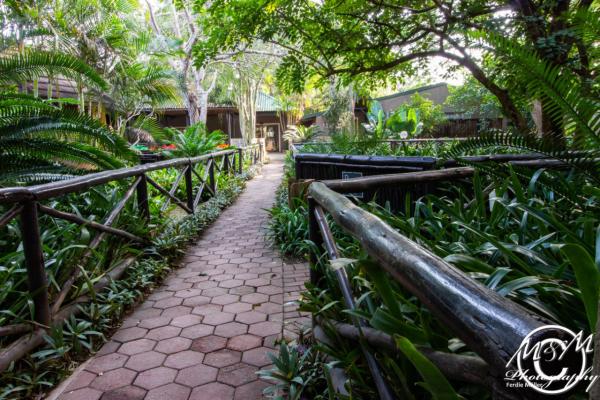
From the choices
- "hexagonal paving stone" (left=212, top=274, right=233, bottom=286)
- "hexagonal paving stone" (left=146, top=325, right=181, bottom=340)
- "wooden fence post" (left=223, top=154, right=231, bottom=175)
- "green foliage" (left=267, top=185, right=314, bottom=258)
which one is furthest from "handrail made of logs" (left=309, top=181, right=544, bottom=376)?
"wooden fence post" (left=223, top=154, right=231, bottom=175)

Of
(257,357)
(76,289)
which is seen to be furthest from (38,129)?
(257,357)

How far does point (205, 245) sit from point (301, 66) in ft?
8.66

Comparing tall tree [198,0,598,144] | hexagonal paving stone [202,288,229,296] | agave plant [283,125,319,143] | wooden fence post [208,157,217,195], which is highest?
tall tree [198,0,598,144]

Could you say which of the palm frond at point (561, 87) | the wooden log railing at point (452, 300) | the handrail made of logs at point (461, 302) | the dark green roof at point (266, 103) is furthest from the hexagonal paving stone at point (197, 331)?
the dark green roof at point (266, 103)

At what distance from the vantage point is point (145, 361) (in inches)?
91.7

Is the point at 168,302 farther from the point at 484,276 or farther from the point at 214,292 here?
the point at 484,276

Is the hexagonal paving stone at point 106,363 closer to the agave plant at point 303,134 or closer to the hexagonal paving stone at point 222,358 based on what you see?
the hexagonal paving stone at point 222,358

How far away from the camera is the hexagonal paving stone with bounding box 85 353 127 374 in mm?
2244

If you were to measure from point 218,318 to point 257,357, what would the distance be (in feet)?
2.09

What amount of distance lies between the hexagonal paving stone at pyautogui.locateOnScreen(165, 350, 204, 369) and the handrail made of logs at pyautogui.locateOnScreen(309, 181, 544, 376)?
1584mm

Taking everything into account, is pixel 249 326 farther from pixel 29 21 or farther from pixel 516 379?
pixel 29 21

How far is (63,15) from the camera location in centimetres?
924

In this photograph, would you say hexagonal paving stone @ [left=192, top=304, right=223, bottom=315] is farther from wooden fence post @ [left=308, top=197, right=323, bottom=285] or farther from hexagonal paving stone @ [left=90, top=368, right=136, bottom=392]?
wooden fence post @ [left=308, top=197, right=323, bottom=285]

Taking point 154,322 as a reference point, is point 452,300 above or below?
above
